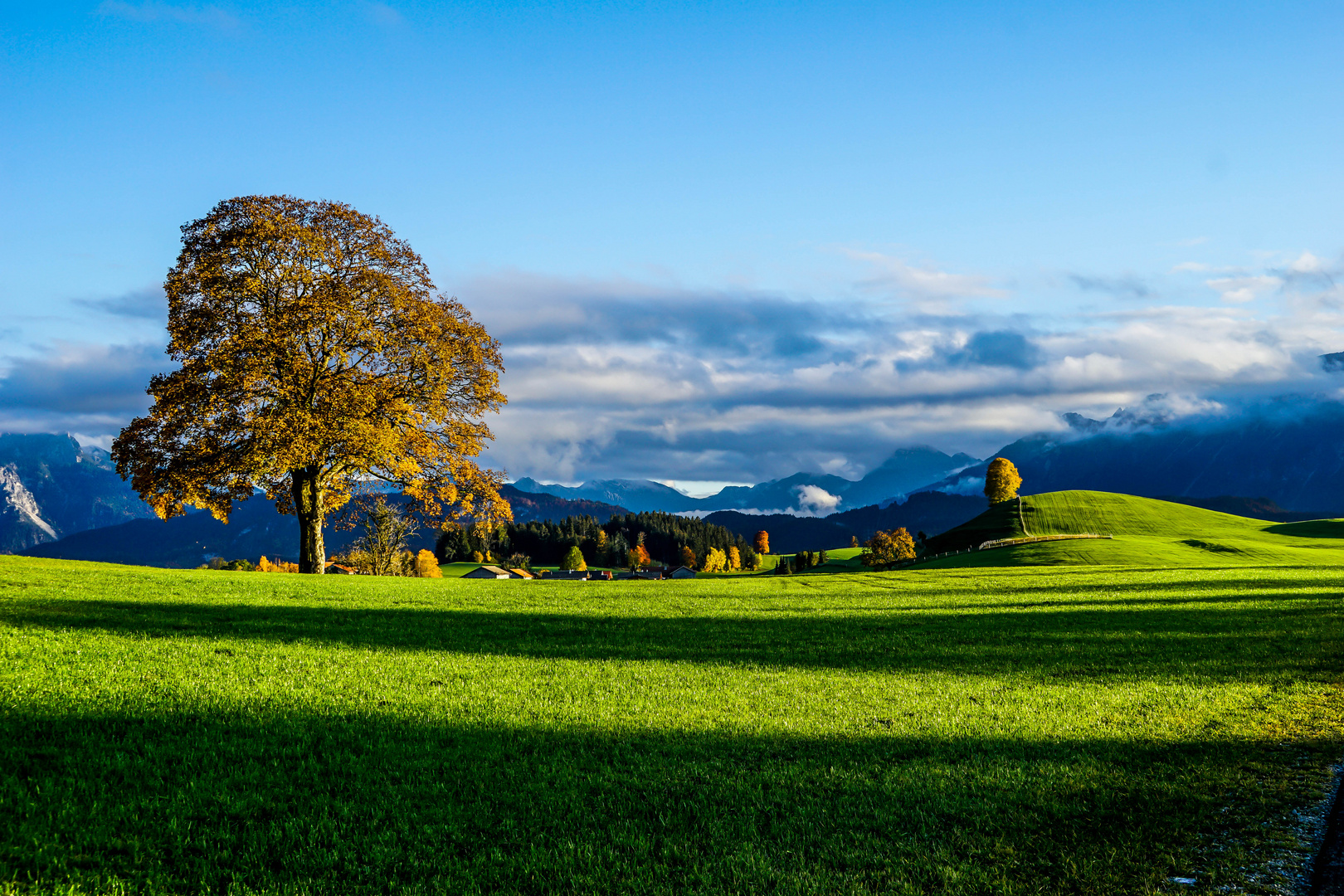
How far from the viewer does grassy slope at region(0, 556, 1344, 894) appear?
7082 millimetres

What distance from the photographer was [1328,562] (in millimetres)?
68125

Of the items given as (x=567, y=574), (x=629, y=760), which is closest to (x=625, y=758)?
(x=629, y=760)

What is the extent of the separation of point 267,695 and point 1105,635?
2244 cm

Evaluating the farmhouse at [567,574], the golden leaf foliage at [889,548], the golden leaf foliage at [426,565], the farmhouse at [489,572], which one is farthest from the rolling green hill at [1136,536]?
the golden leaf foliage at [426,565]

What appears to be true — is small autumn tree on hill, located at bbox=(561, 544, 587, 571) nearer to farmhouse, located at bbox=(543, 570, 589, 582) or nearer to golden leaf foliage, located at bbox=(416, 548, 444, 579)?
farmhouse, located at bbox=(543, 570, 589, 582)

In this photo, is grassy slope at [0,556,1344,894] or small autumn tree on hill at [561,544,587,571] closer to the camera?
grassy slope at [0,556,1344,894]

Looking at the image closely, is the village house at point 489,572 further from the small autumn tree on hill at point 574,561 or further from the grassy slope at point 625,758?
the grassy slope at point 625,758

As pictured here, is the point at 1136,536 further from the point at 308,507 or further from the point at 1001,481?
the point at 308,507

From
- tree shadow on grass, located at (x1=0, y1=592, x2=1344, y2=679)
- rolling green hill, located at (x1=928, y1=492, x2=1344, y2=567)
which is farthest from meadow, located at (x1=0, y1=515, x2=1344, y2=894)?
rolling green hill, located at (x1=928, y1=492, x2=1344, y2=567)

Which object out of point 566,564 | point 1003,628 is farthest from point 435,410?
point 566,564

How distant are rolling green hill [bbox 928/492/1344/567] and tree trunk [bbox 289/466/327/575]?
191 ft

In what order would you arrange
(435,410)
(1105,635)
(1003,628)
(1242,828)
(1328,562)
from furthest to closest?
(1328,562), (435,410), (1003,628), (1105,635), (1242,828)

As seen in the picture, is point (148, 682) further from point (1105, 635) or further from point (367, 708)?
point (1105, 635)

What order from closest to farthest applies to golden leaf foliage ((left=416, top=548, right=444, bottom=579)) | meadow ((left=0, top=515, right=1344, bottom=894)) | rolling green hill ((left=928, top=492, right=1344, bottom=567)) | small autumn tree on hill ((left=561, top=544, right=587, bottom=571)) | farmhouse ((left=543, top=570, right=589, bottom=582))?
1. meadow ((left=0, top=515, right=1344, bottom=894))
2. rolling green hill ((left=928, top=492, right=1344, bottom=567))
3. golden leaf foliage ((left=416, top=548, right=444, bottom=579))
4. farmhouse ((left=543, top=570, right=589, bottom=582))
5. small autumn tree on hill ((left=561, top=544, right=587, bottom=571))
